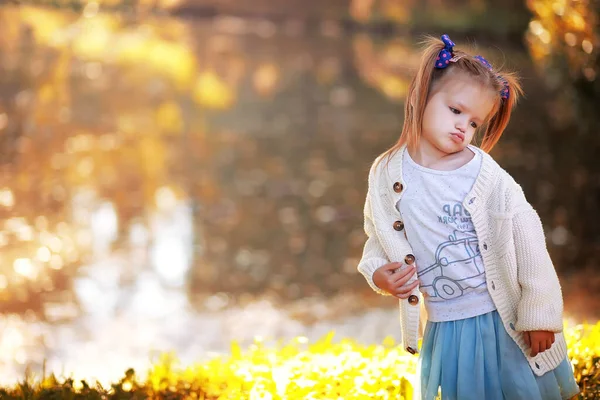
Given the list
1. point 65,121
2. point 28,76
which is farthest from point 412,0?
point 65,121

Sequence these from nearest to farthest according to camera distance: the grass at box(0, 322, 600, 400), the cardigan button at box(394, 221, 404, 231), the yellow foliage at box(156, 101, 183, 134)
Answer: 1. the cardigan button at box(394, 221, 404, 231)
2. the grass at box(0, 322, 600, 400)
3. the yellow foliage at box(156, 101, 183, 134)

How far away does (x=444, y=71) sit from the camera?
8.96 ft

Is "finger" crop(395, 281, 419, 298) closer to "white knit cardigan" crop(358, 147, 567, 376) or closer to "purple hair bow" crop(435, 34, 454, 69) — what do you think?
"white knit cardigan" crop(358, 147, 567, 376)

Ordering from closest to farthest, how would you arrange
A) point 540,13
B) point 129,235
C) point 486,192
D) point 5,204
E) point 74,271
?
1. point 486,192
2. point 540,13
3. point 74,271
4. point 129,235
5. point 5,204

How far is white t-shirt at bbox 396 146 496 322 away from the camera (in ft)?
8.88

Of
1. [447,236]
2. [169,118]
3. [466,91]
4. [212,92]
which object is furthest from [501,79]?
[212,92]

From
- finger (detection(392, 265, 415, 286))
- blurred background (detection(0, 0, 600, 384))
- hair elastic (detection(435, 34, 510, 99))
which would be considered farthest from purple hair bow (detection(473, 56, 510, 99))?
blurred background (detection(0, 0, 600, 384))

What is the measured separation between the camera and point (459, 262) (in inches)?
107

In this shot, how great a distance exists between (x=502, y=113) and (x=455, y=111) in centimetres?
22

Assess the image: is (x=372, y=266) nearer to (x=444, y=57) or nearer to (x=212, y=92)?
(x=444, y=57)

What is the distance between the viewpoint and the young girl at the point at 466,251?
8.79 ft

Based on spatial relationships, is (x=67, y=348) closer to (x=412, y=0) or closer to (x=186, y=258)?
(x=186, y=258)

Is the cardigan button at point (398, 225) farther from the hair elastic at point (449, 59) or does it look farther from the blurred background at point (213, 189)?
the blurred background at point (213, 189)

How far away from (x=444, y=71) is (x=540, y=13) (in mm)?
2962
